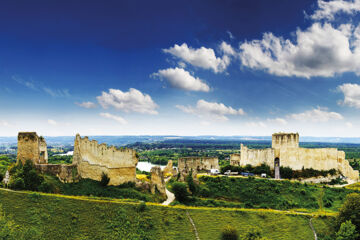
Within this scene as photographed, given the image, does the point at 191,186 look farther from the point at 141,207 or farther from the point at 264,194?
the point at 141,207

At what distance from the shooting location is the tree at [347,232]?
2533cm

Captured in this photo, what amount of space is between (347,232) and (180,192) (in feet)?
64.1

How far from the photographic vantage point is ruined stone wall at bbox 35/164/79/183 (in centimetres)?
3234

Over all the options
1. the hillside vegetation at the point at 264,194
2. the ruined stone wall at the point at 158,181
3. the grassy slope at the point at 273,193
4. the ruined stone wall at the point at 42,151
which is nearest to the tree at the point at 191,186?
the hillside vegetation at the point at 264,194

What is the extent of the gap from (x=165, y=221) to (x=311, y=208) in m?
22.4

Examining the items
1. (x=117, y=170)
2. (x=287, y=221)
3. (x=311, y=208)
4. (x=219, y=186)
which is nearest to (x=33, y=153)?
(x=117, y=170)

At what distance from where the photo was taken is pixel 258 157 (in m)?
52.4

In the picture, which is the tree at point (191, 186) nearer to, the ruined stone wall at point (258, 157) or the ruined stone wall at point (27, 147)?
the ruined stone wall at point (258, 157)

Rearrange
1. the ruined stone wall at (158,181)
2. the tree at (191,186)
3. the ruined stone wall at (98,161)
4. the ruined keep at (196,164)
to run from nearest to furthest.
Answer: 1. the ruined stone wall at (98,161)
2. the ruined stone wall at (158,181)
3. the tree at (191,186)
4. the ruined keep at (196,164)

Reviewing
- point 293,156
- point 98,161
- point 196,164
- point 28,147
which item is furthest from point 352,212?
point 28,147

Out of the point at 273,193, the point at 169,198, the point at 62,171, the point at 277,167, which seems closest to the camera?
the point at 62,171

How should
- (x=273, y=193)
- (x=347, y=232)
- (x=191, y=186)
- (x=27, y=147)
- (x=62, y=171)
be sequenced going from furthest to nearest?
(x=273, y=193)
(x=191, y=186)
(x=62, y=171)
(x=27, y=147)
(x=347, y=232)

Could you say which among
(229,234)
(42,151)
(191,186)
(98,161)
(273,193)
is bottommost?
(229,234)

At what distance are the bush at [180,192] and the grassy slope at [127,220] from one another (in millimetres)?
5507
